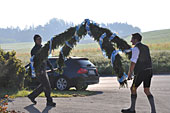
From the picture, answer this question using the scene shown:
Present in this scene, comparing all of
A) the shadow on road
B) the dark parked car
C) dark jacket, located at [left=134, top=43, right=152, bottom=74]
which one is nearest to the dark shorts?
dark jacket, located at [left=134, top=43, right=152, bottom=74]

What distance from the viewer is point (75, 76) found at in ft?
43.2

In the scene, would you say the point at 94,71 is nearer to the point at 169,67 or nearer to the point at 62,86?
the point at 62,86

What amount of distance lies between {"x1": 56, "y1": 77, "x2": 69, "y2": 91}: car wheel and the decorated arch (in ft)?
20.4

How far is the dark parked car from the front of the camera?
13.1 meters

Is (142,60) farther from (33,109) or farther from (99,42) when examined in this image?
(33,109)

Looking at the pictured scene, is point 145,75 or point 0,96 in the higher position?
point 145,75

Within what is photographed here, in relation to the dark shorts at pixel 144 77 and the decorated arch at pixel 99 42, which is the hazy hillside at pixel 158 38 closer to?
the dark shorts at pixel 144 77

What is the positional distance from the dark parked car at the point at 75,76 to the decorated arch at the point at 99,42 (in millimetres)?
6116

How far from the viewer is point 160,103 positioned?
9500 millimetres

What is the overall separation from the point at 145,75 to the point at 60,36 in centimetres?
235

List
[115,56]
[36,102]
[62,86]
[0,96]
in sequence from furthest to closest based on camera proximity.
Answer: [62,86] → [0,96] → [36,102] → [115,56]

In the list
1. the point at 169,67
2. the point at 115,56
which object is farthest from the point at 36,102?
the point at 169,67

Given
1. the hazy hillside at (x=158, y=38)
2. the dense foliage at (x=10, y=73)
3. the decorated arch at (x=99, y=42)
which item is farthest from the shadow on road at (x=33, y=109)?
the hazy hillside at (x=158, y=38)

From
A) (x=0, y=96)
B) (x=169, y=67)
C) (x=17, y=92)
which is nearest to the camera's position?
(x=0, y=96)
